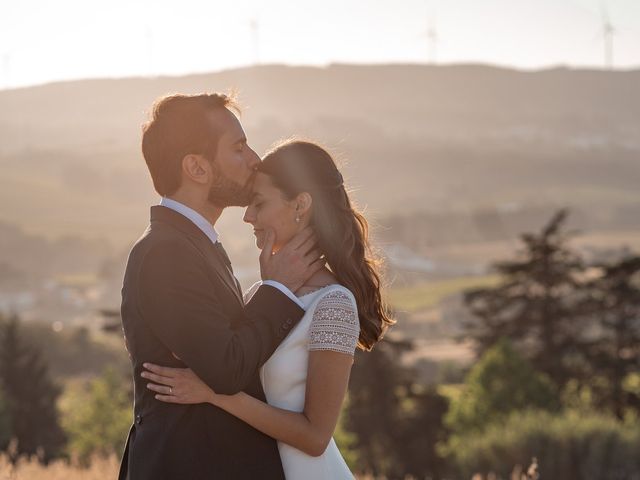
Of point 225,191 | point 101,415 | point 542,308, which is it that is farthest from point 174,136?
point 542,308

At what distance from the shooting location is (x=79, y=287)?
625ft

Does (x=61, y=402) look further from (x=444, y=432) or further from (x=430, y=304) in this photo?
(x=430, y=304)

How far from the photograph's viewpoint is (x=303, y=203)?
4.83m

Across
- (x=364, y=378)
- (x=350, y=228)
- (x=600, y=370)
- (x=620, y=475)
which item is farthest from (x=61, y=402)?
(x=350, y=228)

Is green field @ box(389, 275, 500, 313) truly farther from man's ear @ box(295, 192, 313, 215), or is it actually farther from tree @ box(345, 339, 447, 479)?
man's ear @ box(295, 192, 313, 215)

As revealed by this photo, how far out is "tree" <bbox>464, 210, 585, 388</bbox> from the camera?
202 feet

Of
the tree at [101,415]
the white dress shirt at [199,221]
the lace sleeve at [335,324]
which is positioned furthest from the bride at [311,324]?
the tree at [101,415]

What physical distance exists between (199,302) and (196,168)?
706 millimetres

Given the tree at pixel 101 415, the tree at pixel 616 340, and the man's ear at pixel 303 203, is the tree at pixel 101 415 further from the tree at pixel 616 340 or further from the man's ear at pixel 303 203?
the man's ear at pixel 303 203

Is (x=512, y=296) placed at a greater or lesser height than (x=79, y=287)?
greater

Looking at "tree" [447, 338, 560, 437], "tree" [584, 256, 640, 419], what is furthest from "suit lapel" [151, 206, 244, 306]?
"tree" [584, 256, 640, 419]

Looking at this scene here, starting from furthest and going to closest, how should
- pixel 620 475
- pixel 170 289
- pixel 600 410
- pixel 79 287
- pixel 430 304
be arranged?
1. pixel 79 287
2. pixel 430 304
3. pixel 600 410
4. pixel 620 475
5. pixel 170 289

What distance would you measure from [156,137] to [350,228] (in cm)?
100

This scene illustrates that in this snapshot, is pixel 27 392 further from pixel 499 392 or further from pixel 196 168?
pixel 196 168
